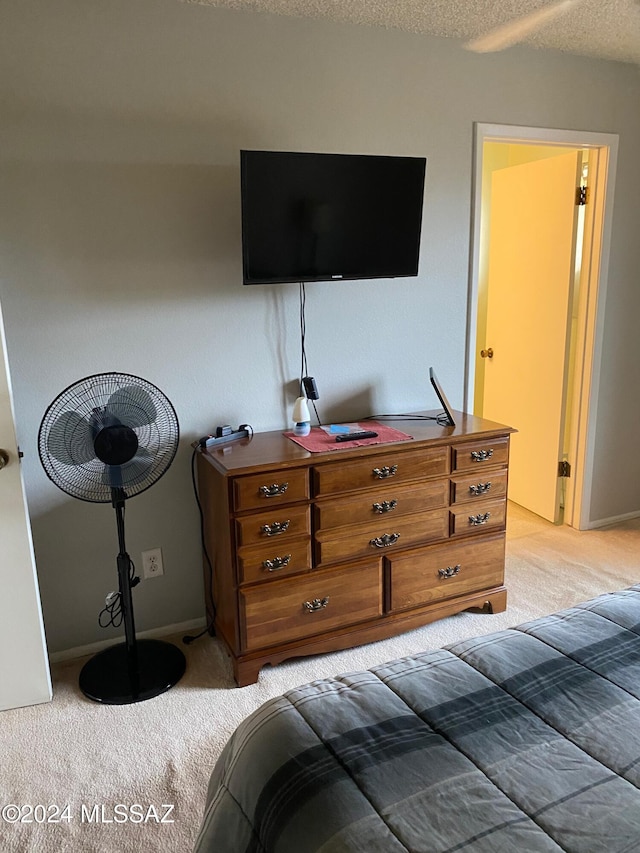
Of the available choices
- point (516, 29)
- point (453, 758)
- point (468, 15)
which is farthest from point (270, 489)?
point (516, 29)

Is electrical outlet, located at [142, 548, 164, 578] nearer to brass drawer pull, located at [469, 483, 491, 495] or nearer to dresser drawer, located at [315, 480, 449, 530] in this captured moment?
dresser drawer, located at [315, 480, 449, 530]

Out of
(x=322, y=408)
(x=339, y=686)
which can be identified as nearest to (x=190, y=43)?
(x=322, y=408)

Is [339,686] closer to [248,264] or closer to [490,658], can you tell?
[490,658]

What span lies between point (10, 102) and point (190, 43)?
26.9 inches

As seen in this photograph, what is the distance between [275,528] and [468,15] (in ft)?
7.07

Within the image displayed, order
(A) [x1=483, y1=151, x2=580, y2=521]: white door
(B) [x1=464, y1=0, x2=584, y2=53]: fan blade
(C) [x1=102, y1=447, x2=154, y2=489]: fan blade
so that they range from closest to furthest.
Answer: (C) [x1=102, y1=447, x2=154, y2=489]: fan blade
(B) [x1=464, y1=0, x2=584, y2=53]: fan blade
(A) [x1=483, y1=151, x2=580, y2=521]: white door

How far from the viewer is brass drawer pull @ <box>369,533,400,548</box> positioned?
259 centimetres

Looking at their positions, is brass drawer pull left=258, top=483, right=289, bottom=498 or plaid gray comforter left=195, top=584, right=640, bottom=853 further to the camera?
brass drawer pull left=258, top=483, right=289, bottom=498

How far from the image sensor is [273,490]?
2357mm

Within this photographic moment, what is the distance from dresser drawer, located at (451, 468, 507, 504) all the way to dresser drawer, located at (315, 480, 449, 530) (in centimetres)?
5

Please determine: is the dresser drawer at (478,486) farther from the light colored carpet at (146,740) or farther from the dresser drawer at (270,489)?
the dresser drawer at (270,489)

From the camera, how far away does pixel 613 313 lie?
11.7 feet

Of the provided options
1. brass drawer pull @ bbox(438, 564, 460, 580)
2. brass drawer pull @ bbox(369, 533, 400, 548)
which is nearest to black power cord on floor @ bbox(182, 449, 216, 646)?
brass drawer pull @ bbox(369, 533, 400, 548)

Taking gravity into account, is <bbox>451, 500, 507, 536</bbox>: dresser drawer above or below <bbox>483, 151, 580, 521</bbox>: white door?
below
